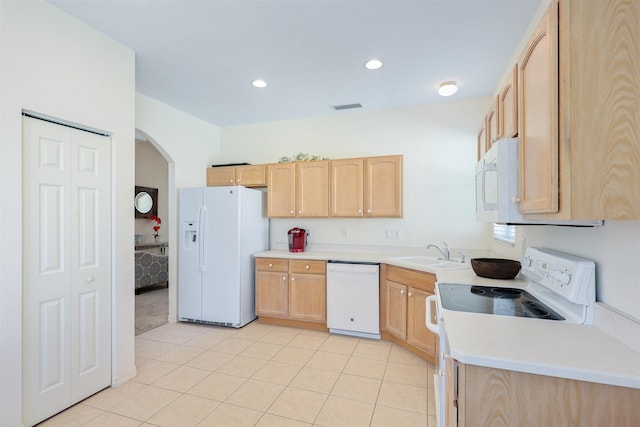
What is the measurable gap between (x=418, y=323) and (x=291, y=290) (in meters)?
1.47

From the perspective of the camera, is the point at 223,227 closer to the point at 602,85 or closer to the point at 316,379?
the point at 316,379

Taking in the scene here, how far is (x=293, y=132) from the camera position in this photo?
4.11 m

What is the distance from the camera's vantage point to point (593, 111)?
38.3 inches

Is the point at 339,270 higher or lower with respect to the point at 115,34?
lower

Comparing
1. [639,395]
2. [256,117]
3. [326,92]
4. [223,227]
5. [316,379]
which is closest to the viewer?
[639,395]

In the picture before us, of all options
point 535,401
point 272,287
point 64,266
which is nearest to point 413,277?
point 272,287

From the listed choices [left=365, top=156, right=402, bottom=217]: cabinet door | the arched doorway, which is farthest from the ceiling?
the arched doorway

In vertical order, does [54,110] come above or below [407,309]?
above

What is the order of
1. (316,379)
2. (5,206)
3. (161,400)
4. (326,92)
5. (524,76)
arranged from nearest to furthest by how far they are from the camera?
1. (524,76)
2. (5,206)
3. (161,400)
4. (316,379)
5. (326,92)

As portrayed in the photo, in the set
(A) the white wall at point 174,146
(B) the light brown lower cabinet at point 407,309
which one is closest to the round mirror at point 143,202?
(A) the white wall at point 174,146

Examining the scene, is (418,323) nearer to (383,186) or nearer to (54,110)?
(383,186)

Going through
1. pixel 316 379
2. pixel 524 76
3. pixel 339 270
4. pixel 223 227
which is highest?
pixel 524 76

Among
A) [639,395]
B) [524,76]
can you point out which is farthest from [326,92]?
[639,395]

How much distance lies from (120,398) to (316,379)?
1450 mm
